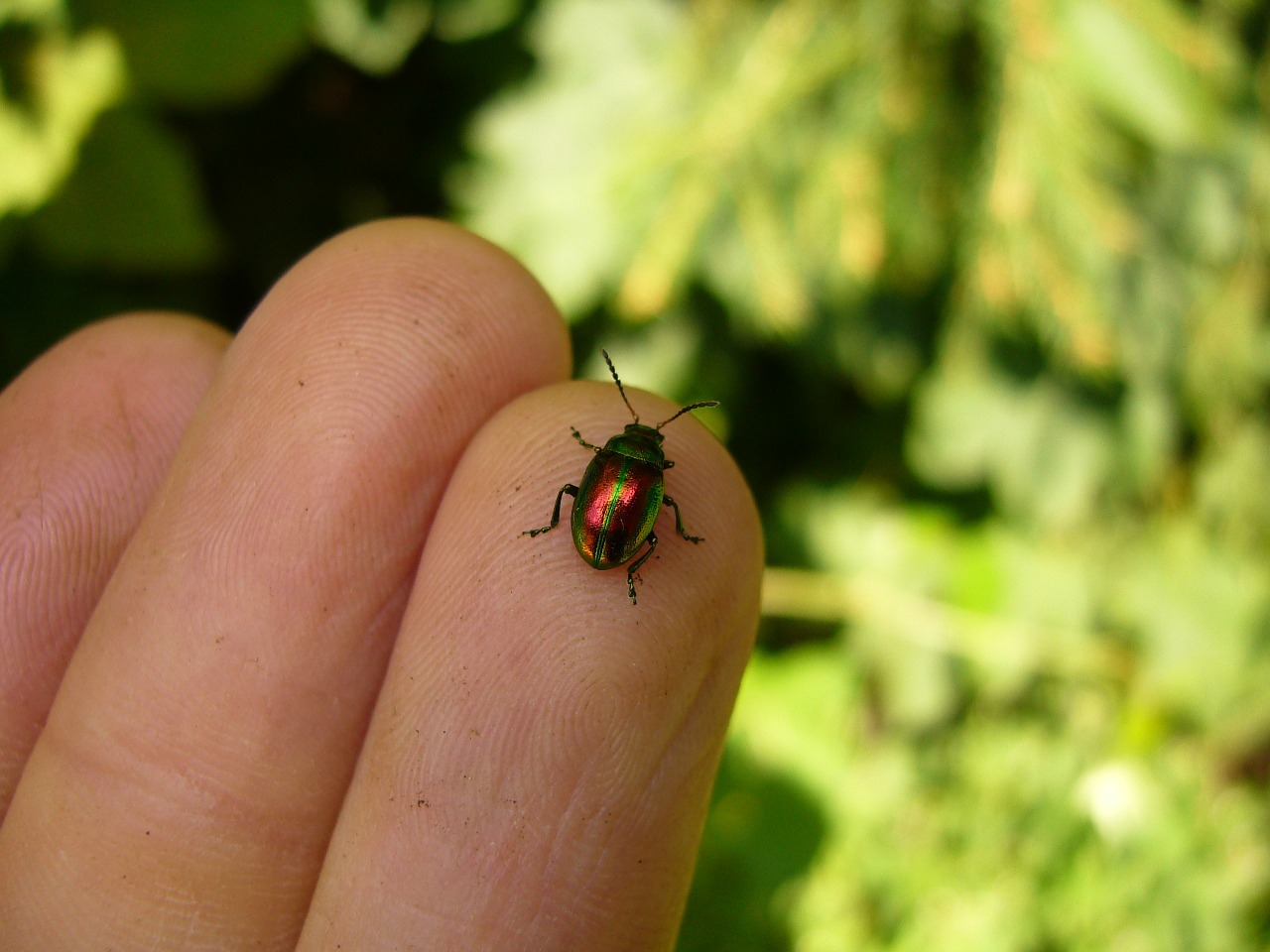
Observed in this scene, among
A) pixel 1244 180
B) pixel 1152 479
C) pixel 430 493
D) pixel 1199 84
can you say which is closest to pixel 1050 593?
pixel 1152 479

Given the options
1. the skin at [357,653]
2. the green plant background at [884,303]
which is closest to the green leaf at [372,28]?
the green plant background at [884,303]

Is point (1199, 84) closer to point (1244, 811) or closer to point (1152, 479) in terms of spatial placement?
point (1152, 479)

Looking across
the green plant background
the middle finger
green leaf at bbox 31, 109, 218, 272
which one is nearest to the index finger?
the middle finger

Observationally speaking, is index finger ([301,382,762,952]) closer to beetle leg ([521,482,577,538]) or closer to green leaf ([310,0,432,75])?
beetle leg ([521,482,577,538])

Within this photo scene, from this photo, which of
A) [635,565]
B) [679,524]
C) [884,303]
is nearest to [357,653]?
[635,565]

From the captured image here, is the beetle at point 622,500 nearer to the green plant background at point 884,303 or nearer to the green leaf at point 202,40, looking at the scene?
the green plant background at point 884,303
